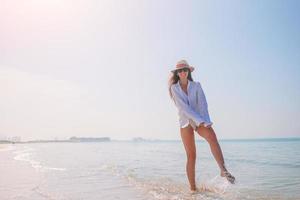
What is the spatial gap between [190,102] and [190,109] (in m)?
0.20

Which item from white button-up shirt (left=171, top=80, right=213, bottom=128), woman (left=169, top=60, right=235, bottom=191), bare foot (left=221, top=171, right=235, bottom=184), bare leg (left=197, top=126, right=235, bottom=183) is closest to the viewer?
bare foot (left=221, top=171, right=235, bottom=184)

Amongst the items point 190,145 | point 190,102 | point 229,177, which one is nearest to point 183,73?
point 190,102

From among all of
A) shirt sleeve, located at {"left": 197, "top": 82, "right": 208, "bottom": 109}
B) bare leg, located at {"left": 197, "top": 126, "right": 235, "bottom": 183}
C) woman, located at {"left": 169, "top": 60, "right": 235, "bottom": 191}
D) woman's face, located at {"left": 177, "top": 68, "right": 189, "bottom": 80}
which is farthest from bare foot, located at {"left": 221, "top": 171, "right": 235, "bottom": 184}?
woman's face, located at {"left": 177, "top": 68, "right": 189, "bottom": 80}

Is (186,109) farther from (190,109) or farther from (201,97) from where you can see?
(201,97)

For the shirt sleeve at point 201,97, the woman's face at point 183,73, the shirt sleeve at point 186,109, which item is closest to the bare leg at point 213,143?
the shirt sleeve at point 186,109

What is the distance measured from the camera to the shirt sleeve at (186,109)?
6.37m

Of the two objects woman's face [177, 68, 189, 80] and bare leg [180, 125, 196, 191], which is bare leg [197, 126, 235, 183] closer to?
bare leg [180, 125, 196, 191]

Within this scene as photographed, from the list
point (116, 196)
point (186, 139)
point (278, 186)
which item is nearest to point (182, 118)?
point (186, 139)

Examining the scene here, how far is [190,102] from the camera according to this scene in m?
6.70

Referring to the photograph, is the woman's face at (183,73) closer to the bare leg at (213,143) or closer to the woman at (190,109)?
the woman at (190,109)

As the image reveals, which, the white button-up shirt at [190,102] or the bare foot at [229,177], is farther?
the white button-up shirt at [190,102]

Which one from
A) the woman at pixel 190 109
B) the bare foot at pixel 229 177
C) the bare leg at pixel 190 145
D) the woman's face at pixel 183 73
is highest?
the woman's face at pixel 183 73

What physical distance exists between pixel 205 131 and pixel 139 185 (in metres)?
2.69

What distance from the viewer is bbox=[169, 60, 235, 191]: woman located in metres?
6.35
